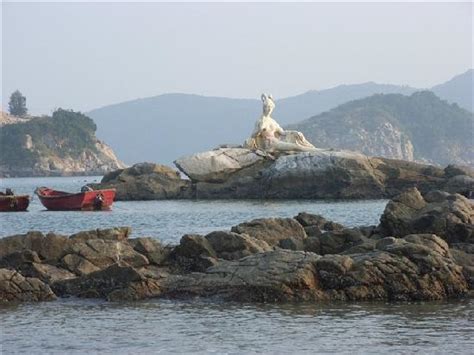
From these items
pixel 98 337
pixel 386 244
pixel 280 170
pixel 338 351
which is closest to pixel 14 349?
pixel 98 337

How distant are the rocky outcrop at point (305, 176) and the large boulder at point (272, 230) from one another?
3658 centimetres

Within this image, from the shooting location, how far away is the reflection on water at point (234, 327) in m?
19.4

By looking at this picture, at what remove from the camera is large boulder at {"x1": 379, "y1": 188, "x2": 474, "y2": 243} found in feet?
97.9

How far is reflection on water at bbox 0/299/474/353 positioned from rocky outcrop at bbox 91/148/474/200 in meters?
46.3

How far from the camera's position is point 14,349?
1936cm

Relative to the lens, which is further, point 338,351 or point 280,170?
point 280,170

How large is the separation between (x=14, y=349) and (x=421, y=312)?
29.7ft

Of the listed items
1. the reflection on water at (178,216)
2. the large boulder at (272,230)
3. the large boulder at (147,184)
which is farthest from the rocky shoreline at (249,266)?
the large boulder at (147,184)

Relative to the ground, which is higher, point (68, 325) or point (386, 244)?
point (386, 244)

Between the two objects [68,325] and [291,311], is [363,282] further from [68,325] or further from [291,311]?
[68,325]

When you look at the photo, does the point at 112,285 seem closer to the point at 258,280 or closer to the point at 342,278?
the point at 258,280

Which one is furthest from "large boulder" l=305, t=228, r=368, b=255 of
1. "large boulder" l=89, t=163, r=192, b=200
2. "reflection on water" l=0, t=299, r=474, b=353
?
"large boulder" l=89, t=163, r=192, b=200

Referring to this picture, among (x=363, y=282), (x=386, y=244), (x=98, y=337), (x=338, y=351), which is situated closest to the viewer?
(x=338, y=351)

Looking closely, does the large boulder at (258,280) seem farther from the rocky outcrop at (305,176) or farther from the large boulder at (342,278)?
the rocky outcrop at (305,176)
